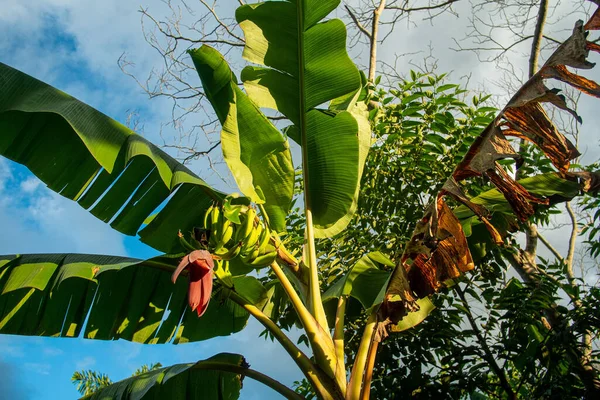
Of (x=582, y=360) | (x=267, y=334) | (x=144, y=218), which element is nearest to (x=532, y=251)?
(x=582, y=360)

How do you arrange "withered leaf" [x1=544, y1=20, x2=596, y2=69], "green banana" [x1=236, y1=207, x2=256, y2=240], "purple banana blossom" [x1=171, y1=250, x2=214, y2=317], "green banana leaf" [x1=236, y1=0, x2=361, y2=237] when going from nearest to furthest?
"purple banana blossom" [x1=171, y1=250, x2=214, y2=317] → "withered leaf" [x1=544, y1=20, x2=596, y2=69] → "green banana" [x1=236, y1=207, x2=256, y2=240] → "green banana leaf" [x1=236, y1=0, x2=361, y2=237]

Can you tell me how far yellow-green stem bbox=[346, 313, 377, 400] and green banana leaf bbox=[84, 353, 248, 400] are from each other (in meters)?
0.70

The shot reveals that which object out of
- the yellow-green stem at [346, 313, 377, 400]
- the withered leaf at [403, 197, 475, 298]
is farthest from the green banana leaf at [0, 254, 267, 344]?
the withered leaf at [403, 197, 475, 298]

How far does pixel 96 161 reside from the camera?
10.8 feet

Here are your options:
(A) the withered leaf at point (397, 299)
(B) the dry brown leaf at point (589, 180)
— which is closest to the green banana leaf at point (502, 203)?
(B) the dry brown leaf at point (589, 180)

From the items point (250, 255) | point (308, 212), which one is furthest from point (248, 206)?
point (308, 212)

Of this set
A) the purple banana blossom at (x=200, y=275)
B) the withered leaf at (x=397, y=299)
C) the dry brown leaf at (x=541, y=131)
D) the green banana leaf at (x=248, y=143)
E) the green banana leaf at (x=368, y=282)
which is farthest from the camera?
the green banana leaf at (x=368, y=282)

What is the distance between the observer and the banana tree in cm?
282

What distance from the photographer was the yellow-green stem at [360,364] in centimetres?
289

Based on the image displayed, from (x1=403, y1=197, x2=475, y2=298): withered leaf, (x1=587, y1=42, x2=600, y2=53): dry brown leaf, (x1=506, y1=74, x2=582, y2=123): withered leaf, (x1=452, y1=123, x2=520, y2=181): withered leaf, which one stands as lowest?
(x1=403, y1=197, x2=475, y2=298): withered leaf

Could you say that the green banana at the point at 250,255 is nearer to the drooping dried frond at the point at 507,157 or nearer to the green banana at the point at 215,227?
the green banana at the point at 215,227

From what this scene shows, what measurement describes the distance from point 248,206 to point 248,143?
52 centimetres

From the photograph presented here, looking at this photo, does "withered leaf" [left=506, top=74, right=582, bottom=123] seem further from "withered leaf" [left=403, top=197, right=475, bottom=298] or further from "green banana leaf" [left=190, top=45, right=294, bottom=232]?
"green banana leaf" [left=190, top=45, right=294, bottom=232]

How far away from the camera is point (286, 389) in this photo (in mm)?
3102
